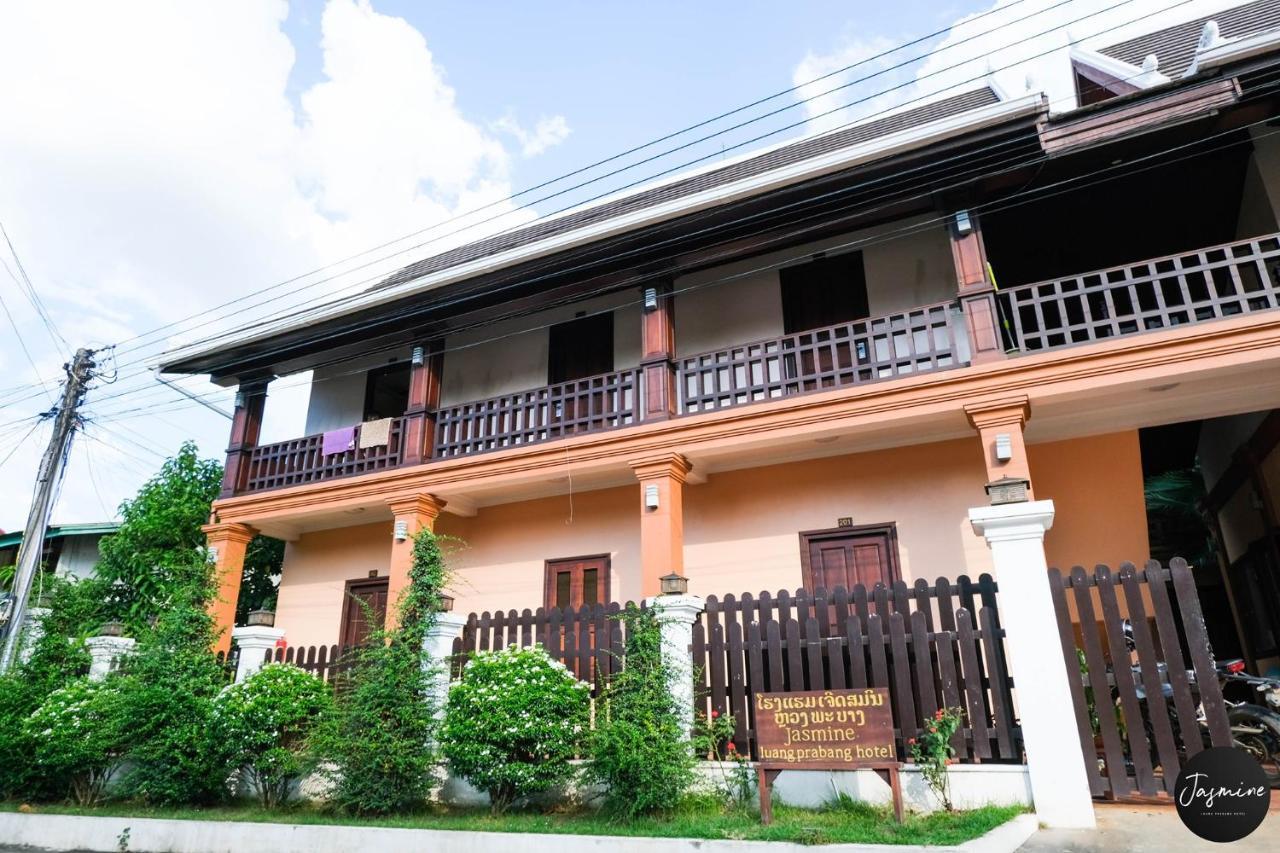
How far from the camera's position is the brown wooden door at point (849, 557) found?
9367mm

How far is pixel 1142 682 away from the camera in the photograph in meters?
5.46

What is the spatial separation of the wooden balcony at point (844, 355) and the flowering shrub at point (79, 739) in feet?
14.3

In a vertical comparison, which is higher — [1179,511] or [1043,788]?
[1179,511]

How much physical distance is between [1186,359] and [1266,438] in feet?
13.4

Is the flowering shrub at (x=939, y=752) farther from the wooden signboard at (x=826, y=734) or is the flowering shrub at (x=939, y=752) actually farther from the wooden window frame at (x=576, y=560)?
the wooden window frame at (x=576, y=560)

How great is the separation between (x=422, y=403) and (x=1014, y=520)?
8065mm

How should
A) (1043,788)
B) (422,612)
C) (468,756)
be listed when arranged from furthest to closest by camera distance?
1. (422,612)
2. (468,756)
3. (1043,788)

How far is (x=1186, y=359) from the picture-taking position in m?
7.41

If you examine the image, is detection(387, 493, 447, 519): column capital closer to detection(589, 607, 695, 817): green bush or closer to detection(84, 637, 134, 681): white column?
detection(84, 637, 134, 681): white column

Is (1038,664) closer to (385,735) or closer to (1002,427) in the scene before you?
(1002,427)

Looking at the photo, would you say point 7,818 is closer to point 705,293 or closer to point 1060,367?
point 705,293

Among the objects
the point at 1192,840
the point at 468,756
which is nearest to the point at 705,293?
the point at 468,756

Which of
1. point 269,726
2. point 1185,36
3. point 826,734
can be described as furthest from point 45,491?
point 1185,36

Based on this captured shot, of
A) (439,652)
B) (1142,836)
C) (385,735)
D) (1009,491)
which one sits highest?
(1009,491)
